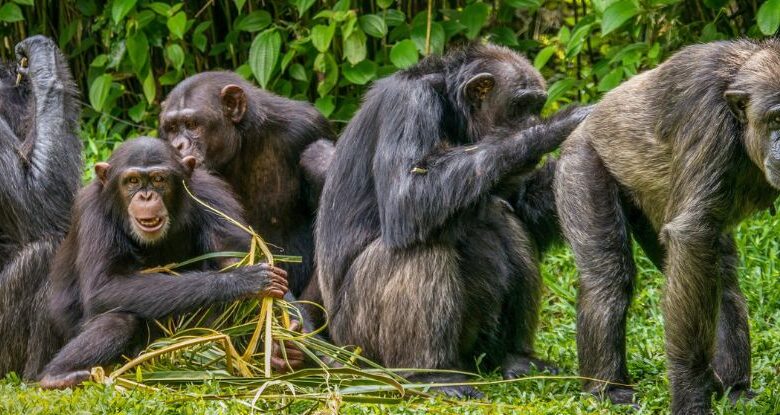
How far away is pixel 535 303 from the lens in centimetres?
758

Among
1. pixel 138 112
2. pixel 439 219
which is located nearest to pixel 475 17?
pixel 138 112

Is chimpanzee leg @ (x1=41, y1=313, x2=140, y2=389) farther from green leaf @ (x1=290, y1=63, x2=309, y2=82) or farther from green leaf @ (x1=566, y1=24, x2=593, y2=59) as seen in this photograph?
Result: green leaf @ (x1=566, y1=24, x2=593, y2=59)

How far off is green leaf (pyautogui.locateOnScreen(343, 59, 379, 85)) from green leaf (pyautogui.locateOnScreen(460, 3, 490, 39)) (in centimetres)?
76

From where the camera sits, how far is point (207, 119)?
26.6 ft

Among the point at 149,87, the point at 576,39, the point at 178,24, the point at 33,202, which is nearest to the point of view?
the point at 33,202

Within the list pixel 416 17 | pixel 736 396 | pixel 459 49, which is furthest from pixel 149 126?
pixel 736 396

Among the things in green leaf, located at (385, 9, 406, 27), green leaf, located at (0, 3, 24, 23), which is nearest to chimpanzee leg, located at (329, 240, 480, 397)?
green leaf, located at (385, 9, 406, 27)

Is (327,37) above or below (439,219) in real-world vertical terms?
above

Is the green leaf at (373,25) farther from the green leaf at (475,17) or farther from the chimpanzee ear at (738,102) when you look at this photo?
the chimpanzee ear at (738,102)

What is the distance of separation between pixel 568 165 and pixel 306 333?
1.71m

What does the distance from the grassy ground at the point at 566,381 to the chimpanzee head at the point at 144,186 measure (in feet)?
3.23

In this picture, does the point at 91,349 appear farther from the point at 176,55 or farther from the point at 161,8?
the point at 161,8

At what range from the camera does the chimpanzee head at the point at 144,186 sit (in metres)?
6.91

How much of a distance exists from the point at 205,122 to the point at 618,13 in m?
2.90
